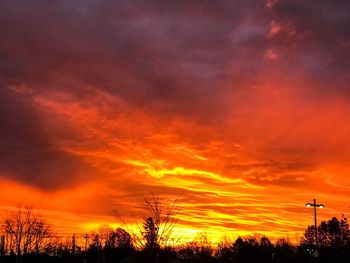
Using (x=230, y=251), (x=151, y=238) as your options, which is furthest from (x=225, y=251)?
(x=151, y=238)

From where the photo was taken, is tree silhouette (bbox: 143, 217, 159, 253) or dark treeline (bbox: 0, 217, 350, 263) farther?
dark treeline (bbox: 0, 217, 350, 263)

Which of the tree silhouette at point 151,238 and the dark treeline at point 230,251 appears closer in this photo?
the tree silhouette at point 151,238

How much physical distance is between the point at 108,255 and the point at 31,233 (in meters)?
16.5

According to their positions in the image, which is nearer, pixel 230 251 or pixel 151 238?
pixel 151 238

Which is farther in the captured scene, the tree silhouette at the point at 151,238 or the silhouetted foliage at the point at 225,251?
the silhouetted foliage at the point at 225,251

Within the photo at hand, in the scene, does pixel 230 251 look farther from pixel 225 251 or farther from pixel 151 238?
pixel 151 238

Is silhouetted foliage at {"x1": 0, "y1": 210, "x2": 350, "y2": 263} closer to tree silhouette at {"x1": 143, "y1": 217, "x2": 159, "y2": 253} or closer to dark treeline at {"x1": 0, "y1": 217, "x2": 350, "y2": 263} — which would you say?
dark treeline at {"x1": 0, "y1": 217, "x2": 350, "y2": 263}

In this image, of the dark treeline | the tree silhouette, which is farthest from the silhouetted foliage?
the tree silhouette

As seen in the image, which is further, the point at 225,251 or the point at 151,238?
the point at 225,251

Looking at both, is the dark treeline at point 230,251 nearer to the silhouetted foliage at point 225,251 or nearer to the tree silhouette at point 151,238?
the silhouetted foliage at point 225,251

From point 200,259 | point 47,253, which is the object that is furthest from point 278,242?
point 47,253

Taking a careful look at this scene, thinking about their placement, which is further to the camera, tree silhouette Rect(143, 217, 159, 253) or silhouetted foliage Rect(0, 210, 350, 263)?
silhouetted foliage Rect(0, 210, 350, 263)

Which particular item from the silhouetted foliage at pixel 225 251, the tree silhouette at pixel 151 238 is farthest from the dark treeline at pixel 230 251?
the tree silhouette at pixel 151 238

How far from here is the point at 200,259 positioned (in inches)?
3792
